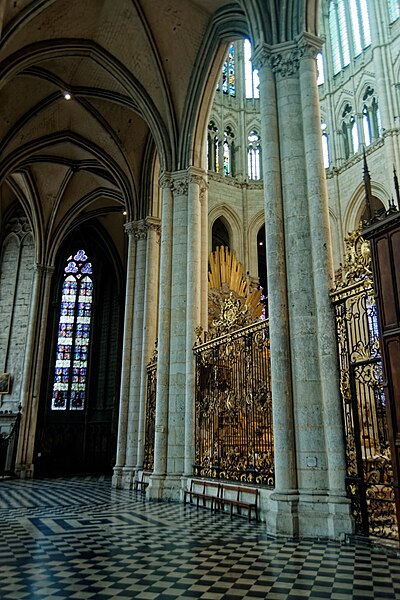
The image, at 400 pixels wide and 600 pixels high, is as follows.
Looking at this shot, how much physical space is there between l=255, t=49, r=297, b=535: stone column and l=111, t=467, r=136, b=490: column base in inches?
339

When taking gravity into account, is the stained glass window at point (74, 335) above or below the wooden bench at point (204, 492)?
above

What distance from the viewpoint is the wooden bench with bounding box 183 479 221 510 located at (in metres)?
10.1

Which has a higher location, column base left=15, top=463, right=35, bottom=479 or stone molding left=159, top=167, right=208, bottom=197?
stone molding left=159, top=167, right=208, bottom=197

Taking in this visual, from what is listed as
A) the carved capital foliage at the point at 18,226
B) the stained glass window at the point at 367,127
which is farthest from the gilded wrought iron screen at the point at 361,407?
the carved capital foliage at the point at 18,226

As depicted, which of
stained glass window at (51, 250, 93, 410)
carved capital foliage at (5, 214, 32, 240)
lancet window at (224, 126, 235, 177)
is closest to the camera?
lancet window at (224, 126, 235, 177)

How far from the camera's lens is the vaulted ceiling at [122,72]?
12836mm

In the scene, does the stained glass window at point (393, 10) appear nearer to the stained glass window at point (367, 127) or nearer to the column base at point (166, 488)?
the stained glass window at point (367, 127)

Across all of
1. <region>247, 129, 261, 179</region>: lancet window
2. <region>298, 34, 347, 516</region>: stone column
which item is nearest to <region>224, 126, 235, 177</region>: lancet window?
<region>247, 129, 261, 179</region>: lancet window

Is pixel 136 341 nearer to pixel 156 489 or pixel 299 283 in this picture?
pixel 156 489

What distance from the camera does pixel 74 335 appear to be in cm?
2777

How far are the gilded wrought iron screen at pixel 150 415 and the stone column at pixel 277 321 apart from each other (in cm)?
730

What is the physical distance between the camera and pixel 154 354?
15195 mm

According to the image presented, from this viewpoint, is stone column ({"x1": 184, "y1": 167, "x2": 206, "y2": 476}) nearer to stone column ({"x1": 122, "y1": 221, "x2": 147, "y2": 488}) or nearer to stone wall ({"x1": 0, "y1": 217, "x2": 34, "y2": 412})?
stone column ({"x1": 122, "y1": 221, "x2": 147, "y2": 488})

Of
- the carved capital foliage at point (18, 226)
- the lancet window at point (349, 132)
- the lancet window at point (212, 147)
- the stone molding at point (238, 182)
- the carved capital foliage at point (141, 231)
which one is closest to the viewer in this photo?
the carved capital foliage at point (141, 231)
